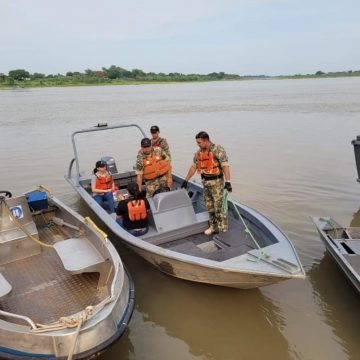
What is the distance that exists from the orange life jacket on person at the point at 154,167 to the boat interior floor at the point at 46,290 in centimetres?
177

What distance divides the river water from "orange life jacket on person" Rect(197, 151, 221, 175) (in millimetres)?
1464

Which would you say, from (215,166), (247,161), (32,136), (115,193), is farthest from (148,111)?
(215,166)

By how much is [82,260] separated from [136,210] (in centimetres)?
130

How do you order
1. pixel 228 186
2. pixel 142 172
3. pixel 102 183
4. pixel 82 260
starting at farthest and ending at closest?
pixel 102 183
pixel 142 172
pixel 228 186
pixel 82 260

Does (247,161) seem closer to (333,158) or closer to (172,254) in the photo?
(333,158)

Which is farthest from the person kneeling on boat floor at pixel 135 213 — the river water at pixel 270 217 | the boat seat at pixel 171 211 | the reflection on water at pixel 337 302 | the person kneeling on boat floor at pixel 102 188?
the reflection on water at pixel 337 302

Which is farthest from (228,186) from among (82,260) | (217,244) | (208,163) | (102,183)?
(102,183)

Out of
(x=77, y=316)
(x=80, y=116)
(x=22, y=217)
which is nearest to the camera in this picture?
(x=77, y=316)

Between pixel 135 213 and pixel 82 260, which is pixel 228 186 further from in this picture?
pixel 82 260

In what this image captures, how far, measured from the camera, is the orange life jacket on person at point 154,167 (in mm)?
5705

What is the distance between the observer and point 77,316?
117 inches

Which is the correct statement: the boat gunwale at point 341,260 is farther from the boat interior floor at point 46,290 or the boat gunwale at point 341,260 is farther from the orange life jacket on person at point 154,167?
the boat interior floor at point 46,290

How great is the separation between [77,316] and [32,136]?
14.0 meters

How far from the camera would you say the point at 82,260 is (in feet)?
12.8
